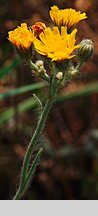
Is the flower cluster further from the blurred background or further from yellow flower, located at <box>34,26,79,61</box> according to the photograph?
the blurred background

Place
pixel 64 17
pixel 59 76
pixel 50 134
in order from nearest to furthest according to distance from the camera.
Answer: pixel 59 76
pixel 64 17
pixel 50 134

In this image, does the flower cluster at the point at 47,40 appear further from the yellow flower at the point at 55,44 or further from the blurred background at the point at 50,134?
the blurred background at the point at 50,134

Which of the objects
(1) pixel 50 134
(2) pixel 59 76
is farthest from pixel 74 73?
(1) pixel 50 134

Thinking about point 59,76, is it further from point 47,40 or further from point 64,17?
point 64,17

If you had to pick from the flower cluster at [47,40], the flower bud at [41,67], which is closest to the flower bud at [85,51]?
the flower cluster at [47,40]

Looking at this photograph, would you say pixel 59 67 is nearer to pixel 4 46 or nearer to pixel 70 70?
pixel 70 70

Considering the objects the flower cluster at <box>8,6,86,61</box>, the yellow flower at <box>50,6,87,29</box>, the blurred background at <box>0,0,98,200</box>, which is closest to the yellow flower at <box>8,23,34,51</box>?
the flower cluster at <box>8,6,86,61</box>
